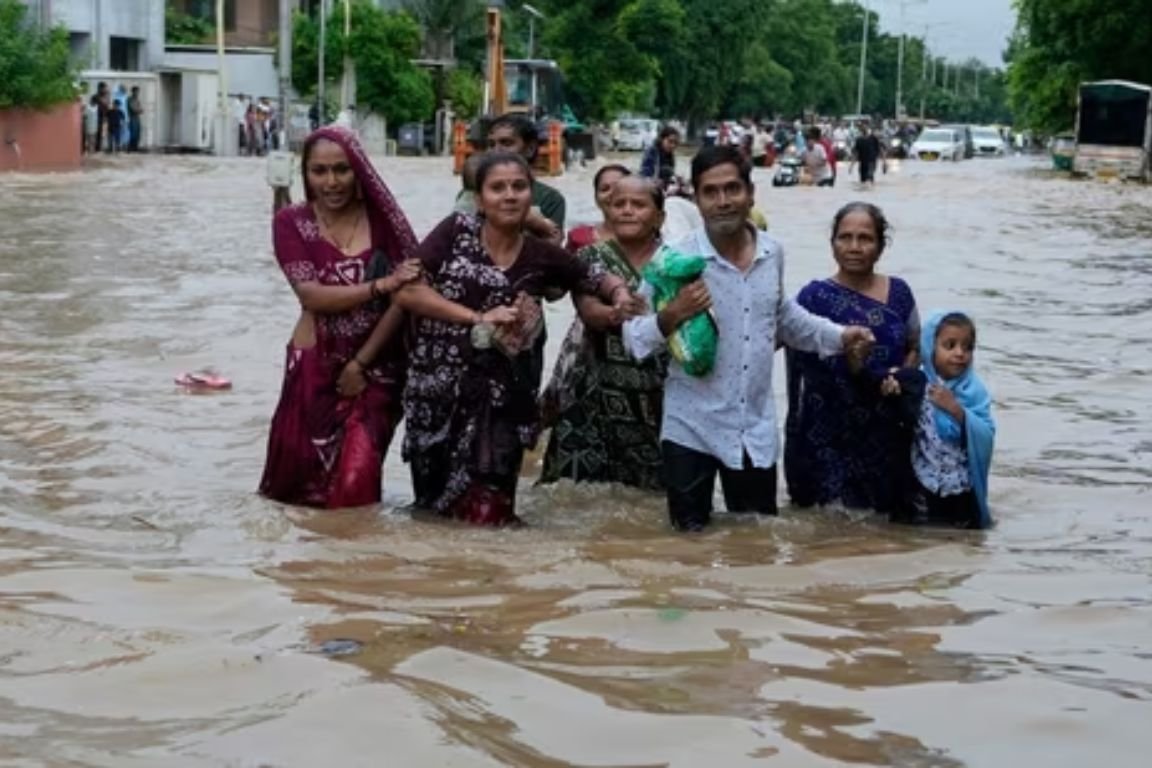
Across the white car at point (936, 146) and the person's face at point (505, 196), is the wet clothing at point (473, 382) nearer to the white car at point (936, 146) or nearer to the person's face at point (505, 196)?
the person's face at point (505, 196)

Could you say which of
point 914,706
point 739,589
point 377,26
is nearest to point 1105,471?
point 739,589

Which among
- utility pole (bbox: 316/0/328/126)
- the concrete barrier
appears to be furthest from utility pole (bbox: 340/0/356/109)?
the concrete barrier

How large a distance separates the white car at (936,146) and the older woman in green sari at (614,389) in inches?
2465

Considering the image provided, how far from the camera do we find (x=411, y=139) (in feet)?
184

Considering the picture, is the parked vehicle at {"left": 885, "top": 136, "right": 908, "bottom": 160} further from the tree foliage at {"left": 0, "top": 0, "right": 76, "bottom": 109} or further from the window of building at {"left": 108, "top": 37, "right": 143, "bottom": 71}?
the tree foliage at {"left": 0, "top": 0, "right": 76, "bottom": 109}

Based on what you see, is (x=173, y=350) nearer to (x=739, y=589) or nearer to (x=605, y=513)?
(x=605, y=513)

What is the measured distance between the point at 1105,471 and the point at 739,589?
350 cm

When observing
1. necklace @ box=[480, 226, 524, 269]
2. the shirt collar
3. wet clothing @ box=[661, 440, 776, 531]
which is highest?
the shirt collar

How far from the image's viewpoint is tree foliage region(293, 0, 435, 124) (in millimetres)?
54219

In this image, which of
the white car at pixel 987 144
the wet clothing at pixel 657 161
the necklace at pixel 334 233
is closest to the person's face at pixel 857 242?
the necklace at pixel 334 233

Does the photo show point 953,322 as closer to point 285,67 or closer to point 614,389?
point 614,389

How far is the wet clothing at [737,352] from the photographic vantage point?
638 centimetres

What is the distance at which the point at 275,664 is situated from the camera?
4.81m

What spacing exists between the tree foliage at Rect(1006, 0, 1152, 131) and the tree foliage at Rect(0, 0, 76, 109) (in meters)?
27.2
